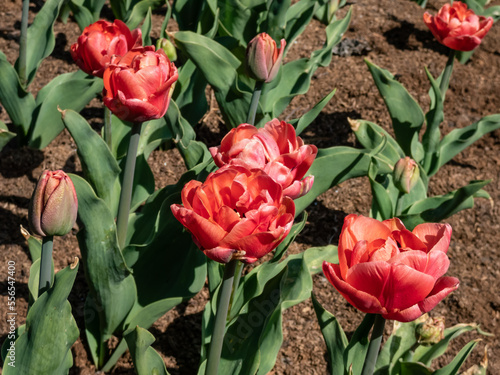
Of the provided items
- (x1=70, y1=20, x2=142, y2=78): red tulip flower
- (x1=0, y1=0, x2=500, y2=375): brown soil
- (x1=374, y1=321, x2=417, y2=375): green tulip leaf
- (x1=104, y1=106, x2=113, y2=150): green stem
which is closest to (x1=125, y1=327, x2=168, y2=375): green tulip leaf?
(x1=0, y1=0, x2=500, y2=375): brown soil

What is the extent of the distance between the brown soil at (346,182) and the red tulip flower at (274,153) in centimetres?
81

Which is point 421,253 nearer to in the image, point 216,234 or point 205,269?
point 216,234

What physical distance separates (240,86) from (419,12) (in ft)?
6.36

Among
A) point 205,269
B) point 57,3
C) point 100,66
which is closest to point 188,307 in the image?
point 205,269

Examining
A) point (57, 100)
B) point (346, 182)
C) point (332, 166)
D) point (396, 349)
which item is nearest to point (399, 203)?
point (332, 166)

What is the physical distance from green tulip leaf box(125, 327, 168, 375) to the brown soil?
1.34 ft

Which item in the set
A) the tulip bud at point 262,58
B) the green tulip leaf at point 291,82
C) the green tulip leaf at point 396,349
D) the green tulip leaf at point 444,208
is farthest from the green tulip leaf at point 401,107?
the green tulip leaf at point 396,349

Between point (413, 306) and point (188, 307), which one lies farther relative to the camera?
point (188, 307)

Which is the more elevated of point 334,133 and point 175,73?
point 175,73

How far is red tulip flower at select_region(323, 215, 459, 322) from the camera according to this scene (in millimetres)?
897

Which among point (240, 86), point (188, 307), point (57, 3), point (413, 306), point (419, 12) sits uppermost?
point (413, 306)

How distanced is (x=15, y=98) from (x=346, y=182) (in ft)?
4.27

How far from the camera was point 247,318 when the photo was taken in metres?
1.28

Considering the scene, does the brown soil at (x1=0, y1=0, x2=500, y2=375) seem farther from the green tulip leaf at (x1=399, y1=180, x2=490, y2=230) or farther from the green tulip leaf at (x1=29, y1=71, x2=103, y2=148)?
the green tulip leaf at (x1=399, y1=180, x2=490, y2=230)
